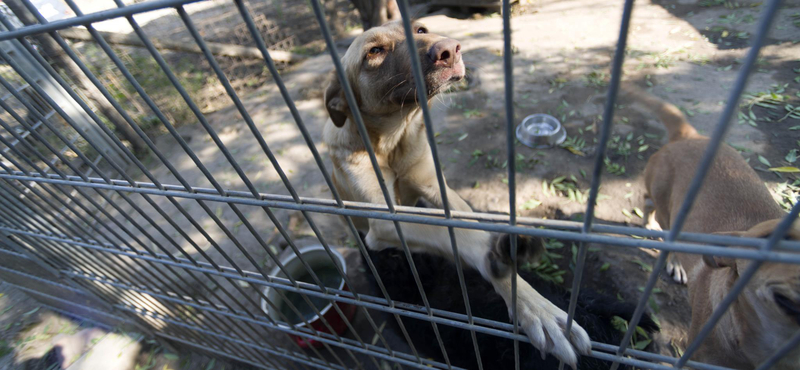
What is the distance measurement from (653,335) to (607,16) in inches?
279

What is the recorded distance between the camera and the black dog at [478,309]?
2150 millimetres

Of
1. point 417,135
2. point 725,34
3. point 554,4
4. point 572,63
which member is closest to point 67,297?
point 417,135

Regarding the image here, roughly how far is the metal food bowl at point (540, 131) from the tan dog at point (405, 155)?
2.17 meters

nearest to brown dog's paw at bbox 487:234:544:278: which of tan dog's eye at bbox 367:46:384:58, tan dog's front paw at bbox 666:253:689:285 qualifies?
tan dog's eye at bbox 367:46:384:58

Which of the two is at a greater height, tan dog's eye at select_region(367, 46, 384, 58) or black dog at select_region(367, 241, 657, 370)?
tan dog's eye at select_region(367, 46, 384, 58)

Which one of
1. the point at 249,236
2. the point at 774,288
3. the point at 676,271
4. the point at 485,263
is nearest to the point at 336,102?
the point at 485,263

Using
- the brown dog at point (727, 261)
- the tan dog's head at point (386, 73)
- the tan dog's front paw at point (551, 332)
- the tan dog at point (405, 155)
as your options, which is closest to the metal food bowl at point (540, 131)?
the brown dog at point (727, 261)

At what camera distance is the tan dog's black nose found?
1.76 m

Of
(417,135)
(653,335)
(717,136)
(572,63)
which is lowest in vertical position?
(653,335)

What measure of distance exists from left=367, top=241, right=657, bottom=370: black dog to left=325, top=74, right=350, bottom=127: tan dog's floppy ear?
123 cm

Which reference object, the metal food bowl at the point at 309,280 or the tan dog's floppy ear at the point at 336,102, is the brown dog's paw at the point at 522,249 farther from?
the metal food bowl at the point at 309,280

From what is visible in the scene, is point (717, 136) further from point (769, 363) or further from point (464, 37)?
point (464, 37)

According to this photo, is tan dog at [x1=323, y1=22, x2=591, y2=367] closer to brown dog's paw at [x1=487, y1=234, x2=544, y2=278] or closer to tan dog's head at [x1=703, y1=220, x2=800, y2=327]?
brown dog's paw at [x1=487, y1=234, x2=544, y2=278]

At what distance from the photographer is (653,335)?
2.62 meters
